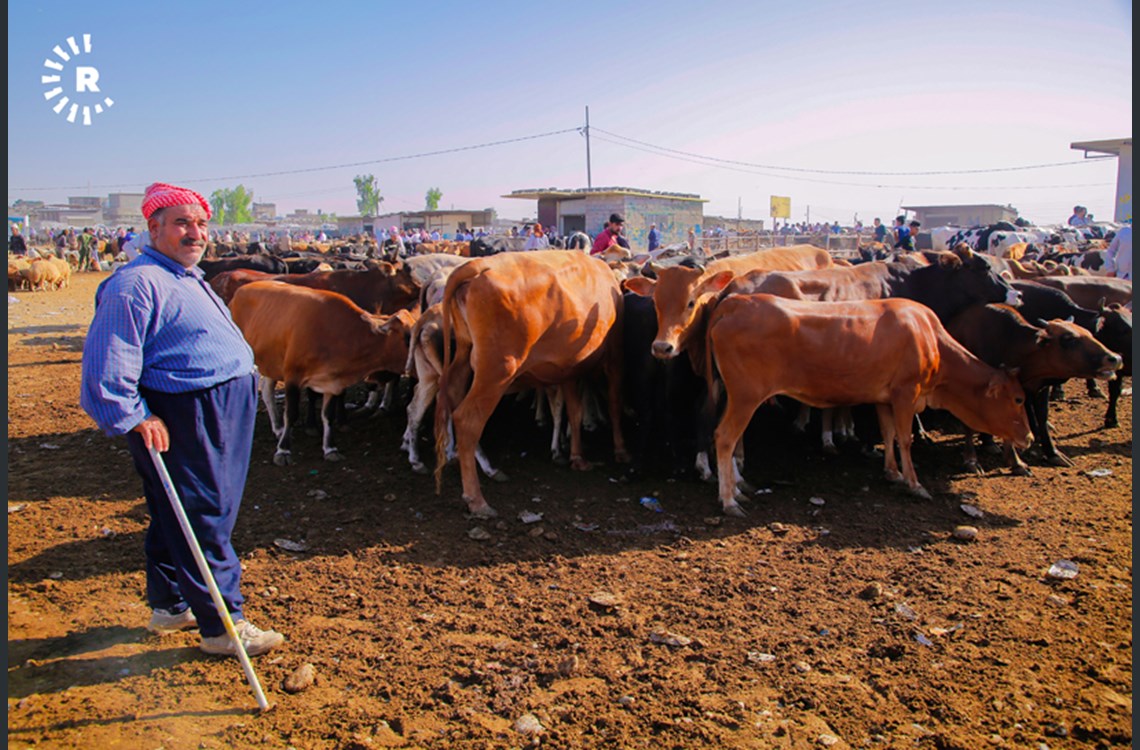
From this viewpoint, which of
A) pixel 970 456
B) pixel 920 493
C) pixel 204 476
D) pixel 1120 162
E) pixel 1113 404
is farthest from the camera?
pixel 1120 162

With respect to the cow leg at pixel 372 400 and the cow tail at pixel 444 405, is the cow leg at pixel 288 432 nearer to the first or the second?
the cow leg at pixel 372 400

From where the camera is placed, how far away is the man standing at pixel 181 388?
3.69m

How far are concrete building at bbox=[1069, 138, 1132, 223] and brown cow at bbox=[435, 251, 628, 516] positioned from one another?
45096mm

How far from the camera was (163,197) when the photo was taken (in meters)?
3.94

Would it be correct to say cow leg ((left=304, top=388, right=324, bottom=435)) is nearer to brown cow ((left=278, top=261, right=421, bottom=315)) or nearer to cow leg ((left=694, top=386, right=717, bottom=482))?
brown cow ((left=278, top=261, right=421, bottom=315))

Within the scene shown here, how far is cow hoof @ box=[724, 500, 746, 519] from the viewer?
6.40 m

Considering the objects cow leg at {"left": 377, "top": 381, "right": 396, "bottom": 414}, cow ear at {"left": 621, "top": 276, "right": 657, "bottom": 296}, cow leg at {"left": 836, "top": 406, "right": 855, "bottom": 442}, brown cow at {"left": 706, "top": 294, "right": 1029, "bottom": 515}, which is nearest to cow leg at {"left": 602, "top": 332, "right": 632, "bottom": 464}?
cow ear at {"left": 621, "top": 276, "right": 657, "bottom": 296}

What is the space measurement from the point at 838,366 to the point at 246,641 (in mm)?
4838

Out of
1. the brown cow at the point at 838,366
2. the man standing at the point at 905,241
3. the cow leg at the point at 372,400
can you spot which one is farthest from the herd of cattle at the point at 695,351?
the man standing at the point at 905,241

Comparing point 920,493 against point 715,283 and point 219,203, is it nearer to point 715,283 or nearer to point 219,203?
point 715,283

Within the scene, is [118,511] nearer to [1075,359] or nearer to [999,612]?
[999,612]

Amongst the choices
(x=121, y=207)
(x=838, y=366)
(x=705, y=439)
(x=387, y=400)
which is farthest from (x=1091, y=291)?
(x=121, y=207)

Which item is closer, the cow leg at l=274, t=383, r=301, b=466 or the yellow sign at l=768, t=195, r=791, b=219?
the cow leg at l=274, t=383, r=301, b=466

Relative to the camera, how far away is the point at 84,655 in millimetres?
4289
